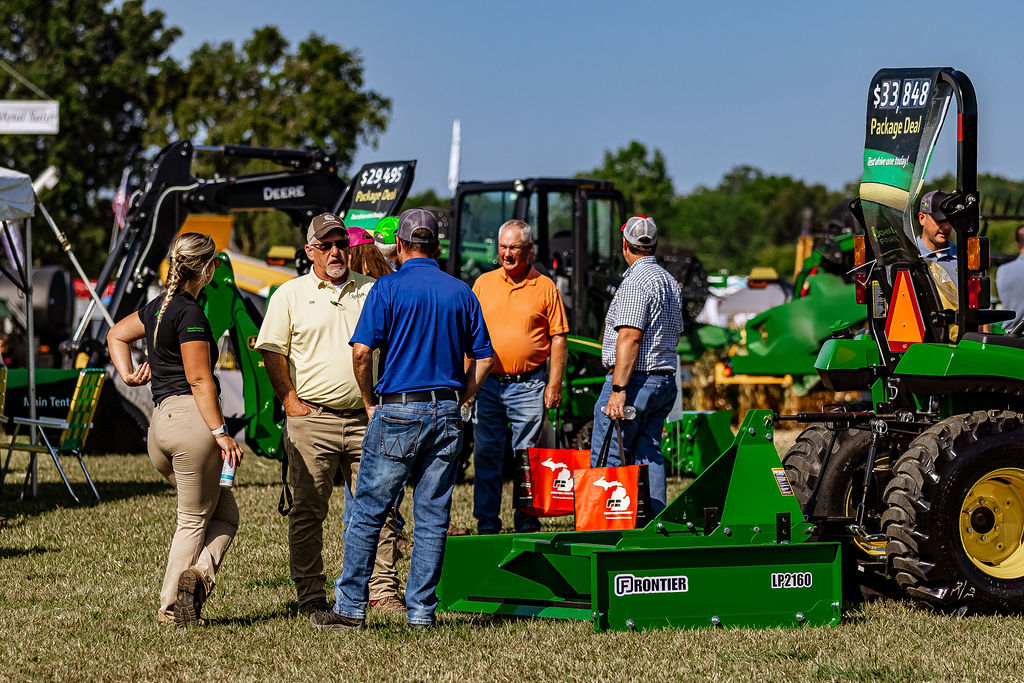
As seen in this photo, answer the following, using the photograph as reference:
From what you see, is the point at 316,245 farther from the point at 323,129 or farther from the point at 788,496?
the point at 323,129

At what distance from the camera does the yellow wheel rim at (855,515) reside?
6149 mm

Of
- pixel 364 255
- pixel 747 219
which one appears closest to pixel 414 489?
pixel 364 255

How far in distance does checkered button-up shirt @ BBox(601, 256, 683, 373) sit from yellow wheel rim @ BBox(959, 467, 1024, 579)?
1.84m

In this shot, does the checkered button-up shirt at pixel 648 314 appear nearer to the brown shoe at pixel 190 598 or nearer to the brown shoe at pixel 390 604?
the brown shoe at pixel 390 604

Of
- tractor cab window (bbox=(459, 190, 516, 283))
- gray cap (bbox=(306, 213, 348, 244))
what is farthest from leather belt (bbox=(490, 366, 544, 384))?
tractor cab window (bbox=(459, 190, 516, 283))

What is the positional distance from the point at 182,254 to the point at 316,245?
2.00 ft

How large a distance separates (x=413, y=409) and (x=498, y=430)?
1.99m

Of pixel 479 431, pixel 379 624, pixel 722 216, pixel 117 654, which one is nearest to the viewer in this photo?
pixel 117 654

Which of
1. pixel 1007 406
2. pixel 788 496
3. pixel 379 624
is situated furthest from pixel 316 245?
pixel 1007 406

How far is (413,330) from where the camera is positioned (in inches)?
212

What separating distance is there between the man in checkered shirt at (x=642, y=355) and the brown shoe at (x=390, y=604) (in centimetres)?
146

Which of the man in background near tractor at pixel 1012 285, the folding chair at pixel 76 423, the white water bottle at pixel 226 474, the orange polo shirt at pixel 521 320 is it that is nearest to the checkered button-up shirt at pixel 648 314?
the orange polo shirt at pixel 521 320

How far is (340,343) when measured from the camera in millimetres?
5719

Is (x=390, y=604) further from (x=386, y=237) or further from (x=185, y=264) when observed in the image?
(x=386, y=237)
